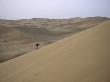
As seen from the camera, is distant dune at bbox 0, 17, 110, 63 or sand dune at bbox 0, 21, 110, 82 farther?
distant dune at bbox 0, 17, 110, 63

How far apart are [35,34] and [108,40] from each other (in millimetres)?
2374

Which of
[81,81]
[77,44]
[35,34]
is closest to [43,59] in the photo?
[77,44]

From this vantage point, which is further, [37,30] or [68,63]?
[37,30]

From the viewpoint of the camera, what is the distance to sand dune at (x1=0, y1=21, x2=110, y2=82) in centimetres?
162

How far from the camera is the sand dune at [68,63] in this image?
1623 mm

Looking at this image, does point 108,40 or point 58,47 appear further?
point 58,47

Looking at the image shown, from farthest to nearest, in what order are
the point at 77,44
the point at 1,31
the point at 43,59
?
1. the point at 1,31
2. the point at 77,44
3. the point at 43,59

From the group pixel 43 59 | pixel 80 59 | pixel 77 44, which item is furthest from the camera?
pixel 77 44

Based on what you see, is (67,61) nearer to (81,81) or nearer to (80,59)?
(80,59)

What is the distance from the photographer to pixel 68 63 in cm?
189

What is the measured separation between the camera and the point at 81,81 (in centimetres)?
150

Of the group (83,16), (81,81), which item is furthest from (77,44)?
(83,16)

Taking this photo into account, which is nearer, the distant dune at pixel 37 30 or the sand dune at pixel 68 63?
the sand dune at pixel 68 63

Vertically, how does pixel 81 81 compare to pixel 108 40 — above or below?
below
